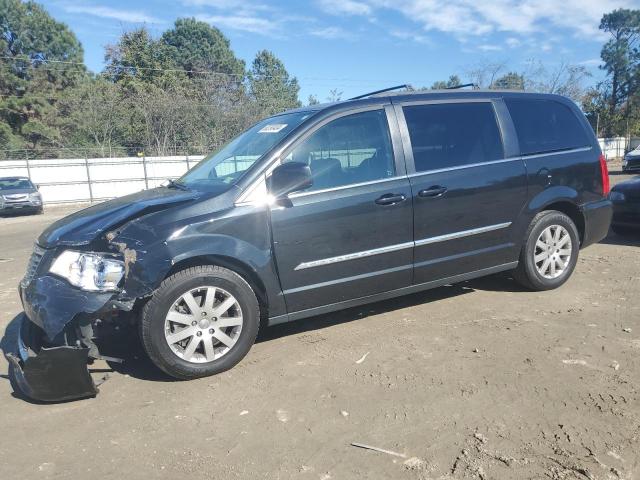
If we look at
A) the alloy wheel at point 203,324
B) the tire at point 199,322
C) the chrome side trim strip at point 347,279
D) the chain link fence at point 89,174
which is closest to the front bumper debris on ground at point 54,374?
the tire at point 199,322

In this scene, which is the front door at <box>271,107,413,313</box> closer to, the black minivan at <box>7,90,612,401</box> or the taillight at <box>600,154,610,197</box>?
the black minivan at <box>7,90,612,401</box>

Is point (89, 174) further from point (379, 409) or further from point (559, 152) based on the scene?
point (379, 409)

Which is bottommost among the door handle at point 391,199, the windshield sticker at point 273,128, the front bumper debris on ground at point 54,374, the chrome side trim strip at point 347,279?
the front bumper debris on ground at point 54,374

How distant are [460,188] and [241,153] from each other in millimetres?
1943

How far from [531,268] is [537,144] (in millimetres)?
1216

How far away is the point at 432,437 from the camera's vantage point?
9.22 feet

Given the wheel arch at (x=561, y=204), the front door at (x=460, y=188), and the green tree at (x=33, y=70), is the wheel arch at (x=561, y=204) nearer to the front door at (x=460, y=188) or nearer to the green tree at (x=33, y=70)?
the front door at (x=460, y=188)

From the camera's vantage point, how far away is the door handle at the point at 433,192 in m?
4.32

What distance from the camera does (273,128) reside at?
445cm

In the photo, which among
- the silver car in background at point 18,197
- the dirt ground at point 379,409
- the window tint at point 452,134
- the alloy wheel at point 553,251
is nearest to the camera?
the dirt ground at point 379,409

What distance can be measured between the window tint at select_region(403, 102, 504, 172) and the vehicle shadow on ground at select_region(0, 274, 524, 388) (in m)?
1.44

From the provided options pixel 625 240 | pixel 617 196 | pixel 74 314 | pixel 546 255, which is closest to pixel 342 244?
pixel 74 314

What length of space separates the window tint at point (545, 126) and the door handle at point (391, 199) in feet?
4.96

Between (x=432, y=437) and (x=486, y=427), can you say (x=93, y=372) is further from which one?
(x=486, y=427)
